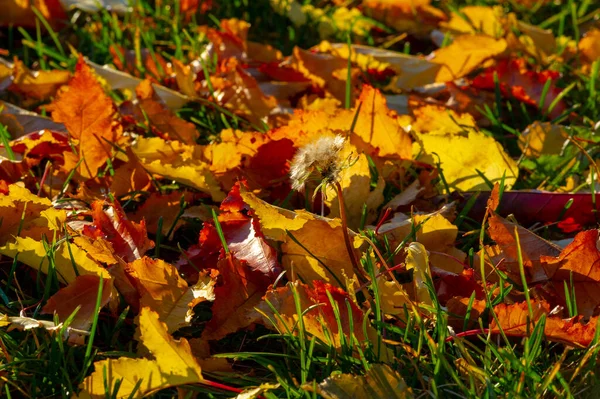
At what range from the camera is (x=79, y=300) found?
4.64 ft

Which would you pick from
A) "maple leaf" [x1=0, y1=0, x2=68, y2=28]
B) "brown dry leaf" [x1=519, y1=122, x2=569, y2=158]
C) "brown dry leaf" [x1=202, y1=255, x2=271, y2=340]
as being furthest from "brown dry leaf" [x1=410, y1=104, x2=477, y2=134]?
"maple leaf" [x1=0, y1=0, x2=68, y2=28]

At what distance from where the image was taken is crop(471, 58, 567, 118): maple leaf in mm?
2369

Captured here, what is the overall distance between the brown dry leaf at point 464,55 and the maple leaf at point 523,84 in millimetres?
50

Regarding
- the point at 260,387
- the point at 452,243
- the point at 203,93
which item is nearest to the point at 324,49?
the point at 203,93

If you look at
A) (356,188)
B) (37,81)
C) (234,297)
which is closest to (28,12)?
(37,81)

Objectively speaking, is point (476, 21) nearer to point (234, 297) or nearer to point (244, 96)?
point (244, 96)

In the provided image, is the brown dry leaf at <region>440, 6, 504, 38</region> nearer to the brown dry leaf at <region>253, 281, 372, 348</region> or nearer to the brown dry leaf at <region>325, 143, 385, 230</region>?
the brown dry leaf at <region>325, 143, 385, 230</region>

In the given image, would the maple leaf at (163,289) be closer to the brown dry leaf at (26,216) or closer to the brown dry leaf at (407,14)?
the brown dry leaf at (26,216)

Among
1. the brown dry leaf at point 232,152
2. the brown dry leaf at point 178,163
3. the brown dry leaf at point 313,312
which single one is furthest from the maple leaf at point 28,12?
the brown dry leaf at point 313,312

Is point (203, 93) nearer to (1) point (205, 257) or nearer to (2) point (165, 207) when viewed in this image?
(2) point (165, 207)

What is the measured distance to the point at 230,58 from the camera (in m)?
2.52

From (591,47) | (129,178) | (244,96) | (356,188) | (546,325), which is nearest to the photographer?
(546,325)

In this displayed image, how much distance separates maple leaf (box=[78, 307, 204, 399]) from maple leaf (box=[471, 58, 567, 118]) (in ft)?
4.90

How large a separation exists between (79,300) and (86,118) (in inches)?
22.5
